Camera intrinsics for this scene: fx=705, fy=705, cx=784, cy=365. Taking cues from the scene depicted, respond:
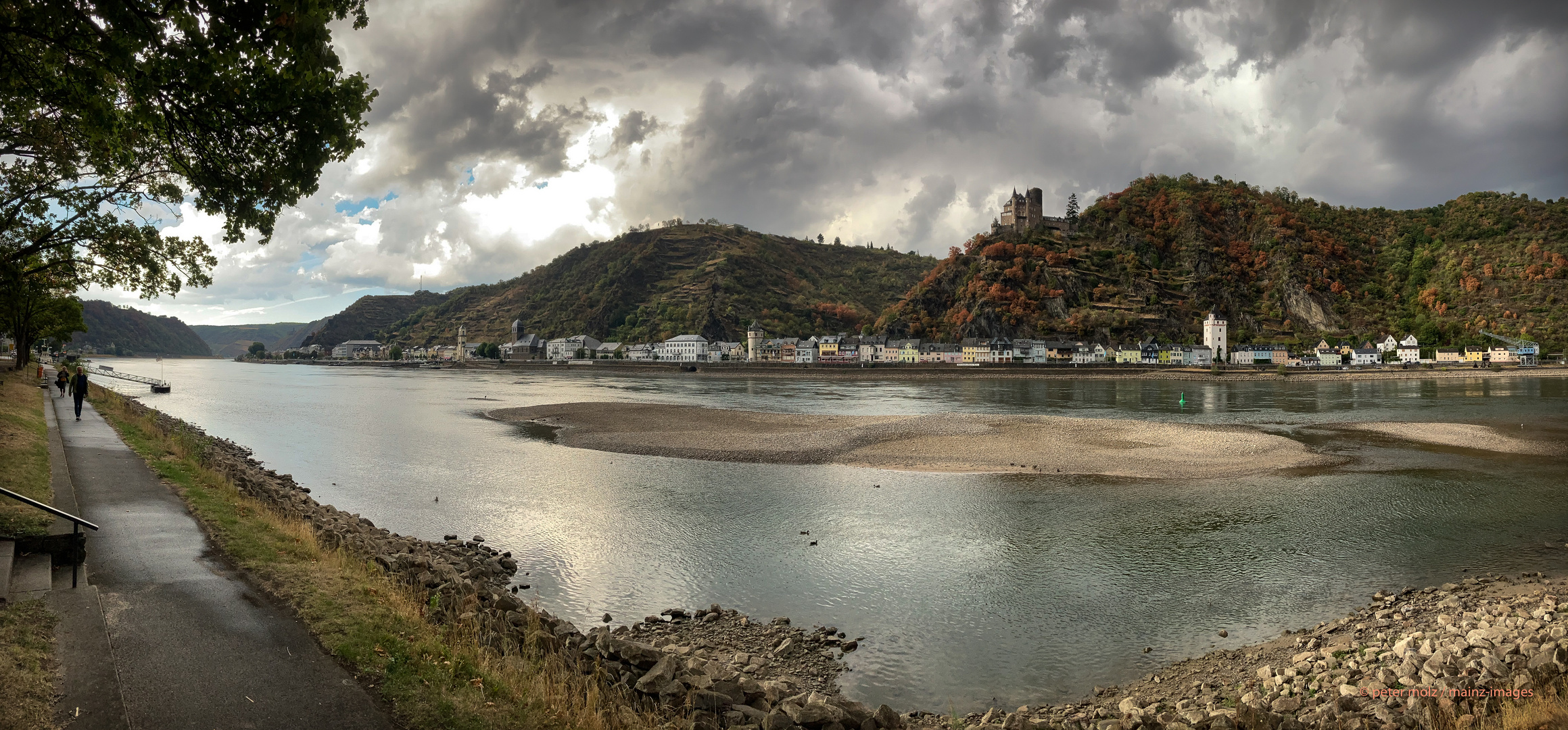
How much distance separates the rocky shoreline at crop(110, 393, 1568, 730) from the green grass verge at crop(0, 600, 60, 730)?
3327 mm

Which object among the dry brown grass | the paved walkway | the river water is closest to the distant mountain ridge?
the river water

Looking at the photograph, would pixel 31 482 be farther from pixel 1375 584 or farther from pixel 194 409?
pixel 194 409

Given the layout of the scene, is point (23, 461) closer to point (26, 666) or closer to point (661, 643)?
point (26, 666)

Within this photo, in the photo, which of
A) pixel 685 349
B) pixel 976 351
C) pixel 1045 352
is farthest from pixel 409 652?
pixel 685 349

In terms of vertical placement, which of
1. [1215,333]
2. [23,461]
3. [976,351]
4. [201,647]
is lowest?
[201,647]

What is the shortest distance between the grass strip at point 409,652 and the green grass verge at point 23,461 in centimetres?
186

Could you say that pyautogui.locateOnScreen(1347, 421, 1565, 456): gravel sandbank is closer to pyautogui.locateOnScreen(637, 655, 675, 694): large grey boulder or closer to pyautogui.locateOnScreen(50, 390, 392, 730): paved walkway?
pyautogui.locateOnScreen(637, 655, 675, 694): large grey boulder

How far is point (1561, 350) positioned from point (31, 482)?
15287 cm

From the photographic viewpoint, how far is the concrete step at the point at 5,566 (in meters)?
6.53

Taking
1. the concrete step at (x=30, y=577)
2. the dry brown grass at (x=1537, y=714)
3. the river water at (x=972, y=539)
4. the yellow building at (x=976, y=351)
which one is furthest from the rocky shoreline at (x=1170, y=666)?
the yellow building at (x=976, y=351)

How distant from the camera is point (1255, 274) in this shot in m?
140

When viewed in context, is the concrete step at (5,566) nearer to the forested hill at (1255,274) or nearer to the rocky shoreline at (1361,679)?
the rocky shoreline at (1361,679)

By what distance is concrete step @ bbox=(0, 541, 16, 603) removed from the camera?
6.53 metres

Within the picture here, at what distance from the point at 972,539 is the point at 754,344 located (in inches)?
5181
